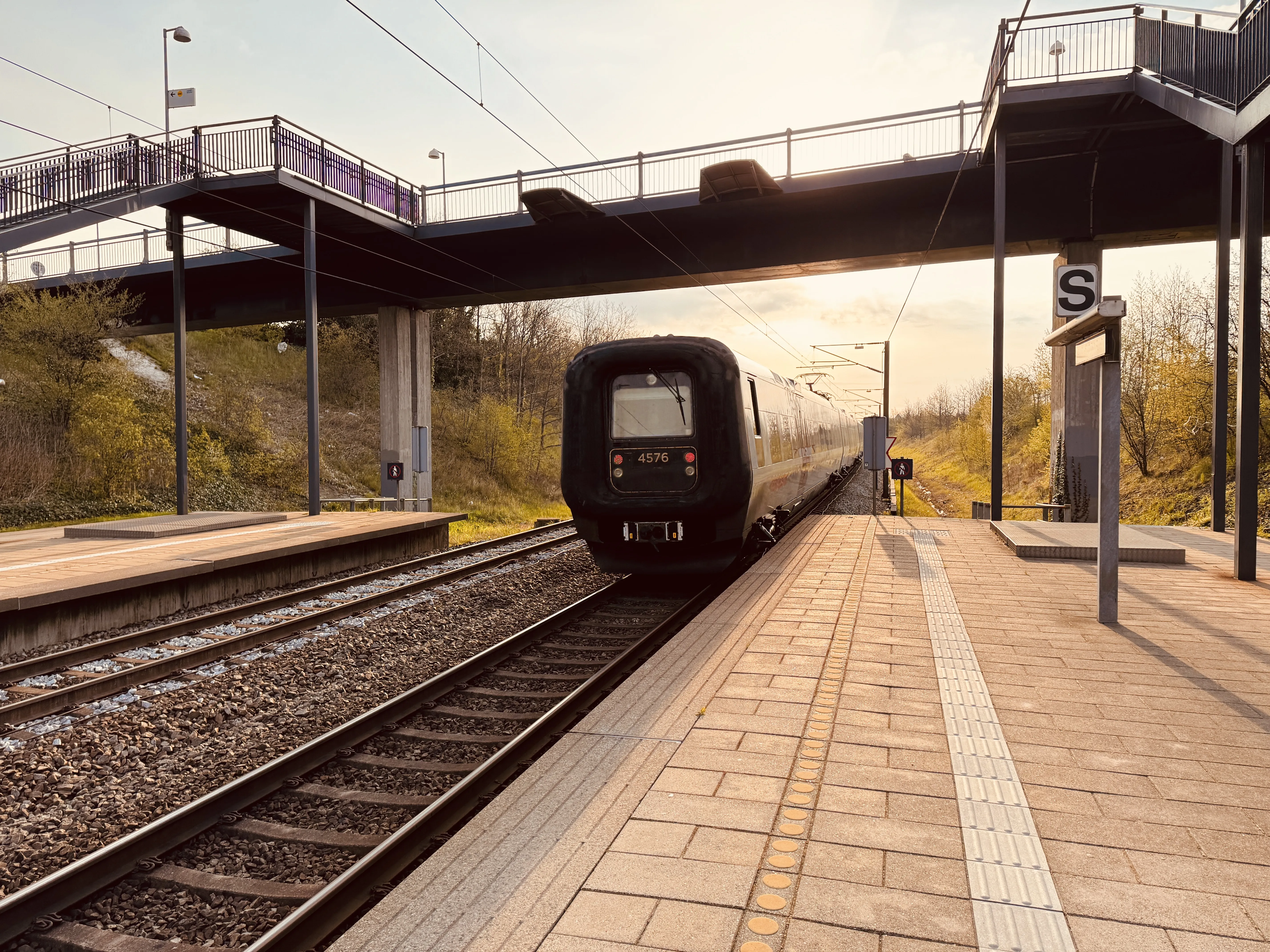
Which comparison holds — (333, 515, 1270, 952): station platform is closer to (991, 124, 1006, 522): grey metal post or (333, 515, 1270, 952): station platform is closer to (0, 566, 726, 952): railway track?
(0, 566, 726, 952): railway track

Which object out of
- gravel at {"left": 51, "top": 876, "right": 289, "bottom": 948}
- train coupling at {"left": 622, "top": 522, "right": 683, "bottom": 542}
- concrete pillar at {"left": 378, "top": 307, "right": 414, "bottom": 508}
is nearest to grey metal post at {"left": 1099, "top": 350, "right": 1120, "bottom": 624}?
train coupling at {"left": 622, "top": 522, "right": 683, "bottom": 542}

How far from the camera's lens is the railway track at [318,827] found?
321cm

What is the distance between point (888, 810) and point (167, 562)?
9124 mm

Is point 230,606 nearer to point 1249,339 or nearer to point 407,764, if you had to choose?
point 407,764

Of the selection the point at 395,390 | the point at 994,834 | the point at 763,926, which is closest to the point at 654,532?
the point at 994,834

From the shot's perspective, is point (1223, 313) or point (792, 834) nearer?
point (792, 834)

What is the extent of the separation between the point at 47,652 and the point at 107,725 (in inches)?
113

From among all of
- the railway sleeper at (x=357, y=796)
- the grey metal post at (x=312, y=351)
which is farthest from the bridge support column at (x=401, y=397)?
the railway sleeper at (x=357, y=796)

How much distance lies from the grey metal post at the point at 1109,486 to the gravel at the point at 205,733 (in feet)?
15.3

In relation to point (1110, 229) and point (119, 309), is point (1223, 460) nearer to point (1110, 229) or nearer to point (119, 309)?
point (1110, 229)

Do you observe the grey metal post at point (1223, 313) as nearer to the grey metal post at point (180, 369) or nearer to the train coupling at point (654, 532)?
the train coupling at point (654, 532)

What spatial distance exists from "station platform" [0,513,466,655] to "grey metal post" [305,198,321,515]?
0.76 meters

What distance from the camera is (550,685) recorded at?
632cm

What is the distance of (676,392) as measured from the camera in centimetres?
955
